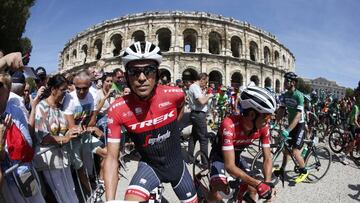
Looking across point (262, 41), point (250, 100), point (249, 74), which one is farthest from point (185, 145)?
point (262, 41)

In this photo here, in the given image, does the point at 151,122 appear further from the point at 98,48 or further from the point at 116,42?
the point at 98,48

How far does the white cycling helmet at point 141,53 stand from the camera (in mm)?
2420

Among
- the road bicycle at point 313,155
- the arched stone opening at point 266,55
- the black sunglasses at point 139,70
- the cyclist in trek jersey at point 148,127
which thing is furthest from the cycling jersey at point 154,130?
the arched stone opening at point 266,55

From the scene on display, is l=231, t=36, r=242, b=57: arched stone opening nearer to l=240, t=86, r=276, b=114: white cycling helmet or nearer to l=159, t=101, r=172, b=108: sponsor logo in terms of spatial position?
l=240, t=86, r=276, b=114: white cycling helmet

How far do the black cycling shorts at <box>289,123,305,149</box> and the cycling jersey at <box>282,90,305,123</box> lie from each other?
0.15 meters

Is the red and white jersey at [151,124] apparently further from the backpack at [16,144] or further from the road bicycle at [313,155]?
the road bicycle at [313,155]

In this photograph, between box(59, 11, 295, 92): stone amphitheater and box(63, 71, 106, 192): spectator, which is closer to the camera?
box(63, 71, 106, 192): spectator

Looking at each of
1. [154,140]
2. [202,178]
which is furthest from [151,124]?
[202,178]

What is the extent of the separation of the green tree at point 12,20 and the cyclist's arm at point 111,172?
17.0m

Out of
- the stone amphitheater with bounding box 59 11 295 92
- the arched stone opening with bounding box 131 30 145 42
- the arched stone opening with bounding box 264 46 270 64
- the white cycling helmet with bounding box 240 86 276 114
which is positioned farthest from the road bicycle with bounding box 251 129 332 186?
the arched stone opening with bounding box 264 46 270 64

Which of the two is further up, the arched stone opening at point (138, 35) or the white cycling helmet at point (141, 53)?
the arched stone opening at point (138, 35)

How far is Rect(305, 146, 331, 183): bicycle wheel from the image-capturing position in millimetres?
6051

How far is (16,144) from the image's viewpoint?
8.27ft

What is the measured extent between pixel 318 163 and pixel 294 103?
1.49 metres
